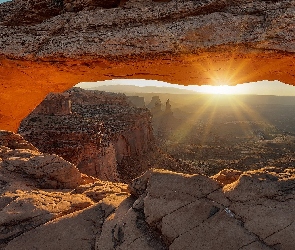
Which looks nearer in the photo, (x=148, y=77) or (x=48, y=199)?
(x=48, y=199)

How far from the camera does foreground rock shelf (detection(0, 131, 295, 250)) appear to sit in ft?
13.5

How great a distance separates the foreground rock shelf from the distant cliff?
1103cm

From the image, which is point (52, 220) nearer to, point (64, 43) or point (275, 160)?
point (64, 43)

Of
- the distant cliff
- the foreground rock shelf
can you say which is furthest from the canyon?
the distant cliff

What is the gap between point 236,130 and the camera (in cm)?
7281

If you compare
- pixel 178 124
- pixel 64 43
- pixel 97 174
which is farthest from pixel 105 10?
pixel 178 124

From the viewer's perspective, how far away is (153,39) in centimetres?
546

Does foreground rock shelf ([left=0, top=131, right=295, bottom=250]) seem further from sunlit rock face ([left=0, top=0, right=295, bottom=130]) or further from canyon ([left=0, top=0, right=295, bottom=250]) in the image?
sunlit rock face ([left=0, top=0, right=295, bottom=130])

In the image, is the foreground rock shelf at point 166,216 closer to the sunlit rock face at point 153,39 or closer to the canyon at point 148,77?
the canyon at point 148,77

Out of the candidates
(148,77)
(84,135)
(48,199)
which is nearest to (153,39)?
(148,77)

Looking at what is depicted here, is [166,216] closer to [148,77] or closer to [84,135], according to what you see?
[148,77]

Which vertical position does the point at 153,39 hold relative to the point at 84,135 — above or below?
above

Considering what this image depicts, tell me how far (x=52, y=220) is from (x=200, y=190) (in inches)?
119

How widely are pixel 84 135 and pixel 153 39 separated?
1422cm
